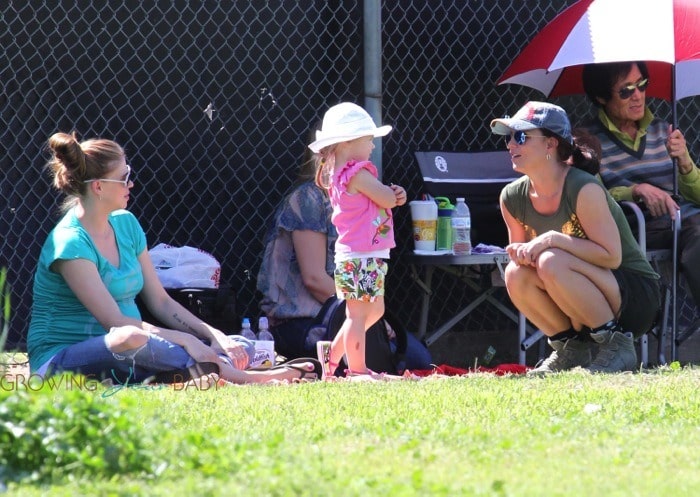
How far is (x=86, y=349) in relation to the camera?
5.09m

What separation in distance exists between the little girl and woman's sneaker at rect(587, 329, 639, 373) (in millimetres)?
1043

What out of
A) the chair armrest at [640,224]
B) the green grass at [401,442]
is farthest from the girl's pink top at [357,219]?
the chair armrest at [640,224]

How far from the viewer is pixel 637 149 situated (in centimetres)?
673

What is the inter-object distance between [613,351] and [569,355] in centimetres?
23

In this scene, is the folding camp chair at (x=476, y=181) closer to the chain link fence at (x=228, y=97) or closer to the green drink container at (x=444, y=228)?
the green drink container at (x=444, y=228)

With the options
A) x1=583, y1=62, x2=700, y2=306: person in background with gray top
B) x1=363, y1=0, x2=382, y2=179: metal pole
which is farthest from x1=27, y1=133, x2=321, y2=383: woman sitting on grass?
x1=583, y1=62, x2=700, y2=306: person in background with gray top

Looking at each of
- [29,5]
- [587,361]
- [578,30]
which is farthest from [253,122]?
[587,361]

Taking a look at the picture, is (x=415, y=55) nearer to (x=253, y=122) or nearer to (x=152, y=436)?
(x=253, y=122)

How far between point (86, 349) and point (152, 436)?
6.17ft

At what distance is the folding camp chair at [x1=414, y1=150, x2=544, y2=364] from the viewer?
6.70 m

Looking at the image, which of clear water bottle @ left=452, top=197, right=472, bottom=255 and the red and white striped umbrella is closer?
the red and white striped umbrella

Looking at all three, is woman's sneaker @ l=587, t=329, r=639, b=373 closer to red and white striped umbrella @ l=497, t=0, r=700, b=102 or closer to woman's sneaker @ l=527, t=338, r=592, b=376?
woman's sneaker @ l=527, t=338, r=592, b=376

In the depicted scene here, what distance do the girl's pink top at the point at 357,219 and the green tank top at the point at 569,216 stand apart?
738 mm

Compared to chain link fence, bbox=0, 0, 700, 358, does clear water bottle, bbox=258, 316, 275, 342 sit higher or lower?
lower
